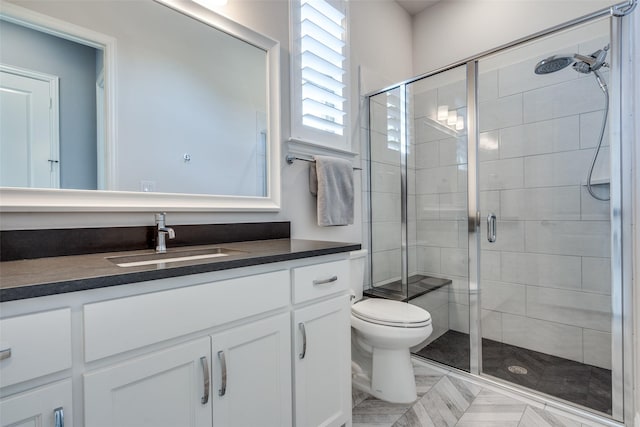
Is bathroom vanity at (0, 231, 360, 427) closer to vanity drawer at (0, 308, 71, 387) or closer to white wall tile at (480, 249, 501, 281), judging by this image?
vanity drawer at (0, 308, 71, 387)

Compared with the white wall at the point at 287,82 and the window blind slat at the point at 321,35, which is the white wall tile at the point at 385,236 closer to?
the white wall at the point at 287,82

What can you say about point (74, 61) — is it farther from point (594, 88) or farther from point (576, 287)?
point (576, 287)

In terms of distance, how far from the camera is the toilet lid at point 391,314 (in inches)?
63.1

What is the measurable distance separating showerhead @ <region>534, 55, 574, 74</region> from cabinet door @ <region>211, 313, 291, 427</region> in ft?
6.37

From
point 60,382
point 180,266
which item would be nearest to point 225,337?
point 180,266

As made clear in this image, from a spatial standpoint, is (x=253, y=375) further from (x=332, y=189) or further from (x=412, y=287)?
(x=412, y=287)

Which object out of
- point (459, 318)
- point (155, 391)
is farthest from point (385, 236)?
point (155, 391)

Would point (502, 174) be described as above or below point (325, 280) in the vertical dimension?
above

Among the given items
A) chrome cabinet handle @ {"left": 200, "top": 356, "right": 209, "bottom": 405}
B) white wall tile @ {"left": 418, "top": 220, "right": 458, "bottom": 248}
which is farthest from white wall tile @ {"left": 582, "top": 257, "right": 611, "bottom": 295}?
chrome cabinet handle @ {"left": 200, "top": 356, "right": 209, "bottom": 405}

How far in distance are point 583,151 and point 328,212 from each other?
1491 mm

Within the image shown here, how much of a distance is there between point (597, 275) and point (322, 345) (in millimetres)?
1578

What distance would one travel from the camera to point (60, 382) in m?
0.67

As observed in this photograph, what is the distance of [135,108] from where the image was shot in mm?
1272

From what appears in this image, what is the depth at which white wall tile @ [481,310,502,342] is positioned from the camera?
1.96 meters
